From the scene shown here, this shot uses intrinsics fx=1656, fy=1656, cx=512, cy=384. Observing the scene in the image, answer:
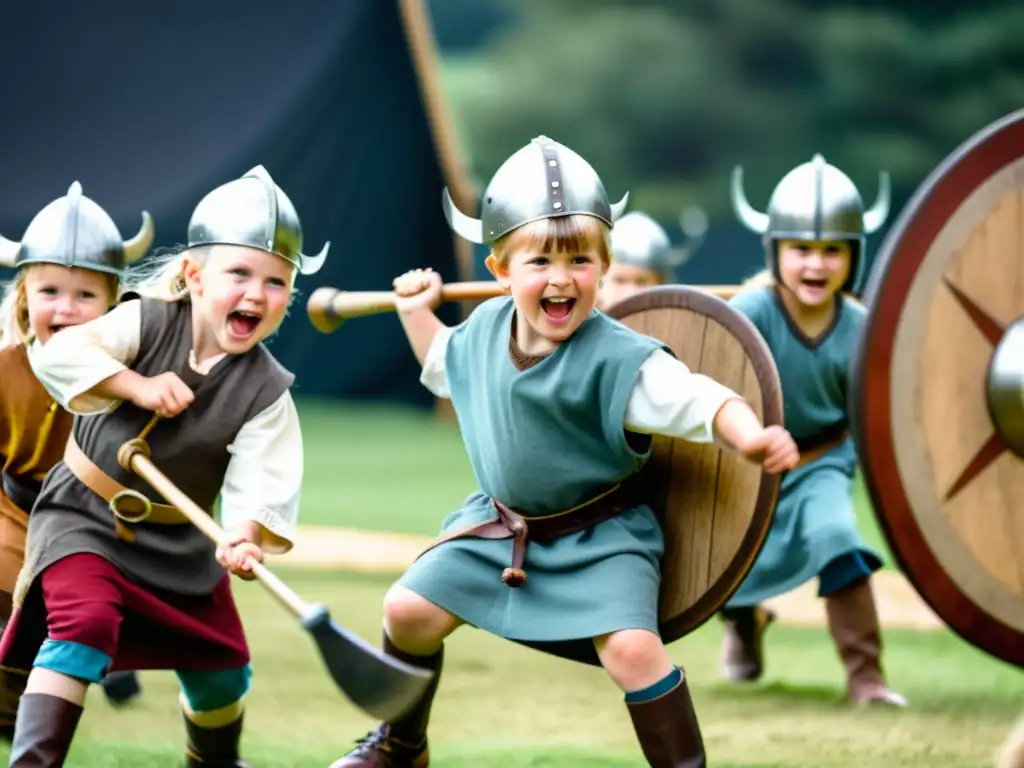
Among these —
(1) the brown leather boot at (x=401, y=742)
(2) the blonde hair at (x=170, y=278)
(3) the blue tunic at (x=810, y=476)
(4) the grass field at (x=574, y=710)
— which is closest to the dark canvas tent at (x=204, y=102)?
(4) the grass field at (x=574, y=710)

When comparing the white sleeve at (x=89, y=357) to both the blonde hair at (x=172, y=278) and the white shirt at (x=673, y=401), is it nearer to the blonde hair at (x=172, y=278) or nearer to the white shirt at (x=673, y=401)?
the blonde hair at (x=172, y=278)

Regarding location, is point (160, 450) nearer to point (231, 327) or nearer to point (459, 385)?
point (231, 327)

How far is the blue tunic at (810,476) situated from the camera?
151 inches

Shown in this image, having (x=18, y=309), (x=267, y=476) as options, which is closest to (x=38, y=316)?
(x=18, y=309)

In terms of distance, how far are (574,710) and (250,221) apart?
4.72ft

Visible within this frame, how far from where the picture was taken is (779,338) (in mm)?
3945

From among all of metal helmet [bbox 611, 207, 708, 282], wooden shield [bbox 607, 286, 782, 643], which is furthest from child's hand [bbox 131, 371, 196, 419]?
metal helmet [bbox 611, 207, 708, 282]

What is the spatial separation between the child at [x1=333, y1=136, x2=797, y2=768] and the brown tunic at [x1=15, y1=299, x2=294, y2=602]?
388 mm

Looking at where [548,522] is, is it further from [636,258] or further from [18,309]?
[636,258]

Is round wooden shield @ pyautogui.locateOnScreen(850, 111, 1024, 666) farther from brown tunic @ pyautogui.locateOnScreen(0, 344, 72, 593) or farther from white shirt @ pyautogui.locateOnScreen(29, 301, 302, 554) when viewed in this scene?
brown tunic @ pyautogui.locateOnScreen(0, 344, 72, 593)

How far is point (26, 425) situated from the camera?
3.35 meters

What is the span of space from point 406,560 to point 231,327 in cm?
326

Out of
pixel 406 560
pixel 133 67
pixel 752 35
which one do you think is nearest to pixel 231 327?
pixel 406 560

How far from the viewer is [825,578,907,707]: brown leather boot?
378 centimetres
